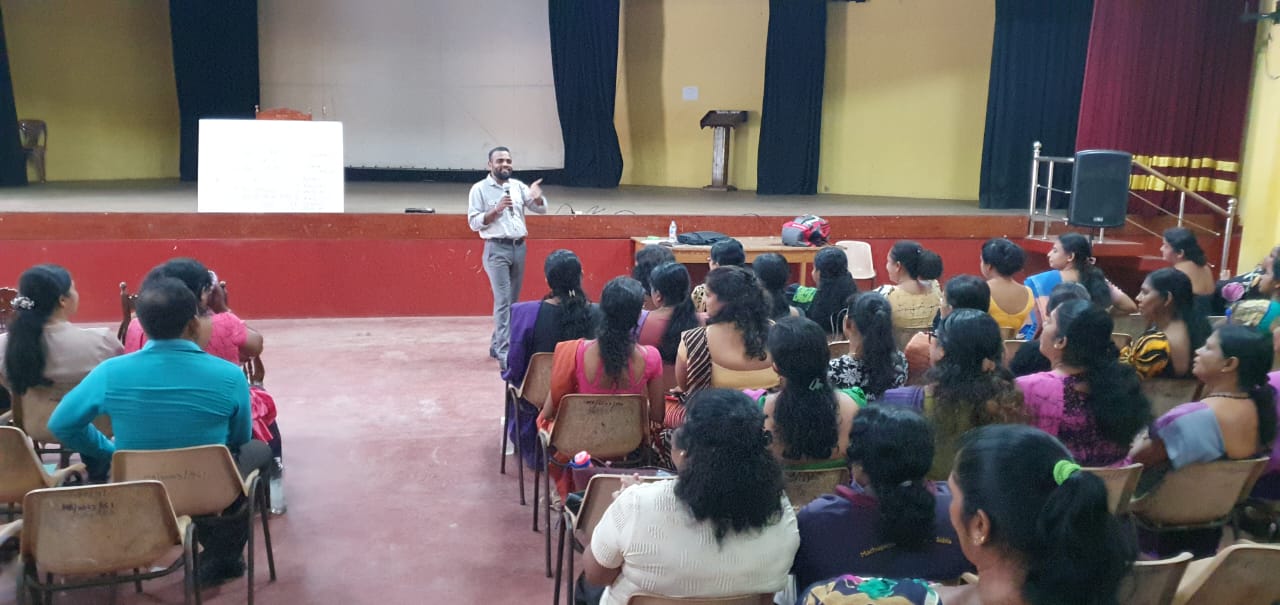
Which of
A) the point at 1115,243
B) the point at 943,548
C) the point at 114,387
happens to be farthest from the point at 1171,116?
the point at 114,387

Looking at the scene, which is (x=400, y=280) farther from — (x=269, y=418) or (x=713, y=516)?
(x=713, y=516)

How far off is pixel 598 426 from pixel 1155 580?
1.65m

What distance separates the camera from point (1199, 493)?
247 cm

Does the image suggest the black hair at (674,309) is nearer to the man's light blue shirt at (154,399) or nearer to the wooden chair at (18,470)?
the man's light blue shirt at (154,399)

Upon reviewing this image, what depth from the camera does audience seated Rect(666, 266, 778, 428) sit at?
2.99 m

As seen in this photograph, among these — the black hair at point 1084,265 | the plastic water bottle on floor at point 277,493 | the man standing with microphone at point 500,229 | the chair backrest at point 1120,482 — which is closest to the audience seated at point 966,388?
the chair backrest at point 1120,482

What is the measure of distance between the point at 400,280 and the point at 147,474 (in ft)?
14.6

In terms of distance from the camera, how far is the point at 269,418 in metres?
3.24

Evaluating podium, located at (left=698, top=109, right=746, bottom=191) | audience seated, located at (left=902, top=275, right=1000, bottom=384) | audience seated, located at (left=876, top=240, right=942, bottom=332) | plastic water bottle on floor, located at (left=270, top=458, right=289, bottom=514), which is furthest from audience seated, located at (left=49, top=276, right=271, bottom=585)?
podium, located at (left=698, top=109, right=746, bottom=191)

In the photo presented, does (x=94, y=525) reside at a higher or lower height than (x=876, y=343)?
lower

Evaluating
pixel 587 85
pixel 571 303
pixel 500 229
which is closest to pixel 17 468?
pixel 571 303

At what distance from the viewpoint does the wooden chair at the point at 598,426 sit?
9.50 ft

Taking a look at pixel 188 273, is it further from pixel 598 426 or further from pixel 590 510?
pixel 590 510

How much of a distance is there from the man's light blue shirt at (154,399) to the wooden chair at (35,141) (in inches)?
338
